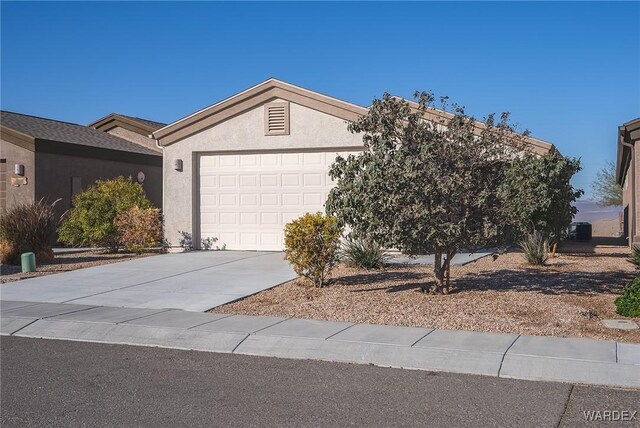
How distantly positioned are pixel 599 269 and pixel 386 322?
7575 millimetres

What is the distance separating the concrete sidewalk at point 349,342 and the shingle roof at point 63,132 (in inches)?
530

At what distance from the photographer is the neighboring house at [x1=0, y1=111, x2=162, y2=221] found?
22266 millimetres

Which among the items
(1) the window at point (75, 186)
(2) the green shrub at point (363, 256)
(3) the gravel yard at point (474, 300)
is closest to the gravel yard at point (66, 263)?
(1) the window at point (75, 186)

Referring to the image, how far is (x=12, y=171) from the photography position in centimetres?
2247

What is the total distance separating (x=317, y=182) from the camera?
63.5ft

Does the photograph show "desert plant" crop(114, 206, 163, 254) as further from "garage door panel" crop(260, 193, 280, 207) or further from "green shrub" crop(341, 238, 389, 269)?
"green shrub" crop(341, 238, 389, 269)

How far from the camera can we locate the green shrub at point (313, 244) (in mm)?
12969

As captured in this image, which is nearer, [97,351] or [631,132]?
[97,351]

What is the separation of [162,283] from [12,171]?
10883 mm

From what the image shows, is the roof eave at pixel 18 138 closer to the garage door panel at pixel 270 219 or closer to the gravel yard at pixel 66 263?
the gravel yard at pixel 66 263

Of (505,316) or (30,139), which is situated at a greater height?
(30,139)

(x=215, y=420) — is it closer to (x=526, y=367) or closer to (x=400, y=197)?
(x=526, y=367)

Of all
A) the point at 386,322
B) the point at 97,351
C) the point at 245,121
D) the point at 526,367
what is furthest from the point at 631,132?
the point at 97,351

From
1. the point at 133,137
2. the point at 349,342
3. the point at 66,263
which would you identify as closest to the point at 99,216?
the point at 66,263
